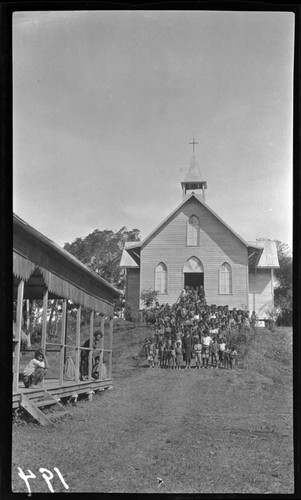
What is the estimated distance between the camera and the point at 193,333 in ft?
36.0

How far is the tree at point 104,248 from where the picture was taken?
935 centimetres

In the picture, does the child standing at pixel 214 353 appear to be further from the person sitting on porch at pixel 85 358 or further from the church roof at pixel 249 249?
the person sitting on porch at pixel 85 358

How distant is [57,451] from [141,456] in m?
1.14

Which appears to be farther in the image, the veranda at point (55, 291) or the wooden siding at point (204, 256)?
the wooden siding at point (204, 256)

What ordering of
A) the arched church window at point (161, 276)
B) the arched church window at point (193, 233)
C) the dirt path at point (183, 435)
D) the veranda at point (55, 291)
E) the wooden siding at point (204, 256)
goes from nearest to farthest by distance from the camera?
the dirt path at point (183, 435) → the veranda at point (55, 291) → the wooden siding at point (204, 256) → the arched church window at point (193, 233) → the arched church window at point (161, 276)

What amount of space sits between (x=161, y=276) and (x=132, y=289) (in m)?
0.85

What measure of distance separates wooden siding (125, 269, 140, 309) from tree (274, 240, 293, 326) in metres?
3.02

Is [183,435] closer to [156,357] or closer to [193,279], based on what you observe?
[156,357]

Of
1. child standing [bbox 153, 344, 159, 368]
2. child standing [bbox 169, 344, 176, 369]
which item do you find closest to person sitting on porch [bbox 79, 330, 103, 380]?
child standing [bbox 153, 344, 159, 368]

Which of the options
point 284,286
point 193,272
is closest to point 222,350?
point 193,272

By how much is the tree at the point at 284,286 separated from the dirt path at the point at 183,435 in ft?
1.15

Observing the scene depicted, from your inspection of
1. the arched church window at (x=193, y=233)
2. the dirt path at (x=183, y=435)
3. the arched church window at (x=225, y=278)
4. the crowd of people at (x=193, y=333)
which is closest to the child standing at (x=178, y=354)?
the crowd of people at (x=193, y=333)
